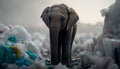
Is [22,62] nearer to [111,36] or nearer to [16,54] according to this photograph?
[16,54]

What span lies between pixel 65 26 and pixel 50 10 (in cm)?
28

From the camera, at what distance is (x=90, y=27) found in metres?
7.63

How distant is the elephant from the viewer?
12.8 ft

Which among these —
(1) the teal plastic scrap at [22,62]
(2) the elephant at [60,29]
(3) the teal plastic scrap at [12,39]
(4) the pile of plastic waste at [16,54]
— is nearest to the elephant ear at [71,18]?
(2) the elephant at [60,29]

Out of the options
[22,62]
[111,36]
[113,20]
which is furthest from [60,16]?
[113,20]

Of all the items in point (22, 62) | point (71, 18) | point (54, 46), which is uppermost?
point (71, 18)

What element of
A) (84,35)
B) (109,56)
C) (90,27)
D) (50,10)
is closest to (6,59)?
(50,10)

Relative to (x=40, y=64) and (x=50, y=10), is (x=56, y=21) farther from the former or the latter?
(x=40, y=64)

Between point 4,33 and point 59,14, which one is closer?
point 59,14

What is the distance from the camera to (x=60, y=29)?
3973 millimetres

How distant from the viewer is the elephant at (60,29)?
12.8 feet

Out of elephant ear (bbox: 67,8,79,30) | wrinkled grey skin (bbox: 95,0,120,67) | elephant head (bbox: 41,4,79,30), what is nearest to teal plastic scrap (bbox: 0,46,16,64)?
elephant head (bbox: 41,4,79,30)

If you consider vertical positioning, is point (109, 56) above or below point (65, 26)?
below

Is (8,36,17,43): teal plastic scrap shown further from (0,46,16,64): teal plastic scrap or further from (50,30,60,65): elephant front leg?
(50,30,60,65): elephant front leg
